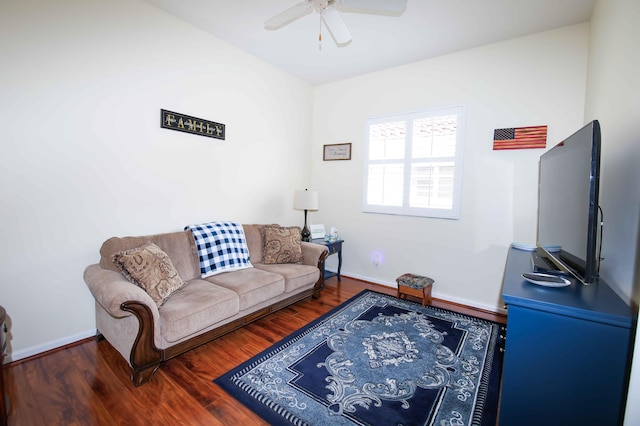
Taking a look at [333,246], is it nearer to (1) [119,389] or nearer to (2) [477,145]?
(2) [477,145]

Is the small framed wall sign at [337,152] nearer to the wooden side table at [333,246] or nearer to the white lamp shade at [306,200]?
the white lamp shade at [306,200]

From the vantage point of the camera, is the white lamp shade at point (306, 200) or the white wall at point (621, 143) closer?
the white wall at point (621, 143)

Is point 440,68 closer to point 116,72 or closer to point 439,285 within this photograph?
point 439,285

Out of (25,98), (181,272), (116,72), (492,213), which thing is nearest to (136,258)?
(181,272)

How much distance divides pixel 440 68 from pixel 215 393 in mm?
3852

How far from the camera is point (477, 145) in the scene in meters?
3.15

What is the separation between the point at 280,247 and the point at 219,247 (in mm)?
697

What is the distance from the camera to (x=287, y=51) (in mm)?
3350

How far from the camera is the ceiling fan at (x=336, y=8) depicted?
1940 millimetres

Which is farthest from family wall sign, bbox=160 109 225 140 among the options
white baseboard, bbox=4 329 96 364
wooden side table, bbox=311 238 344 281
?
white baseboard, bbox=4 329 96 364

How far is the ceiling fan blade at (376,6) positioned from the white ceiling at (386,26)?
572 mm

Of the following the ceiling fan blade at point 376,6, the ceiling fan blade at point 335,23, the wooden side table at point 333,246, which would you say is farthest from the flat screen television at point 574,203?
the wooden side table at point 333,246

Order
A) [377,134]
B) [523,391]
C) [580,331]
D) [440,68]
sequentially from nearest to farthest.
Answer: [580,331]
[523,391]
[440,68]
[377,134]

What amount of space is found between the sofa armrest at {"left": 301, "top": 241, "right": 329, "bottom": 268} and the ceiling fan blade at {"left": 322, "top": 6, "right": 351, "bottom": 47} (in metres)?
2.10
